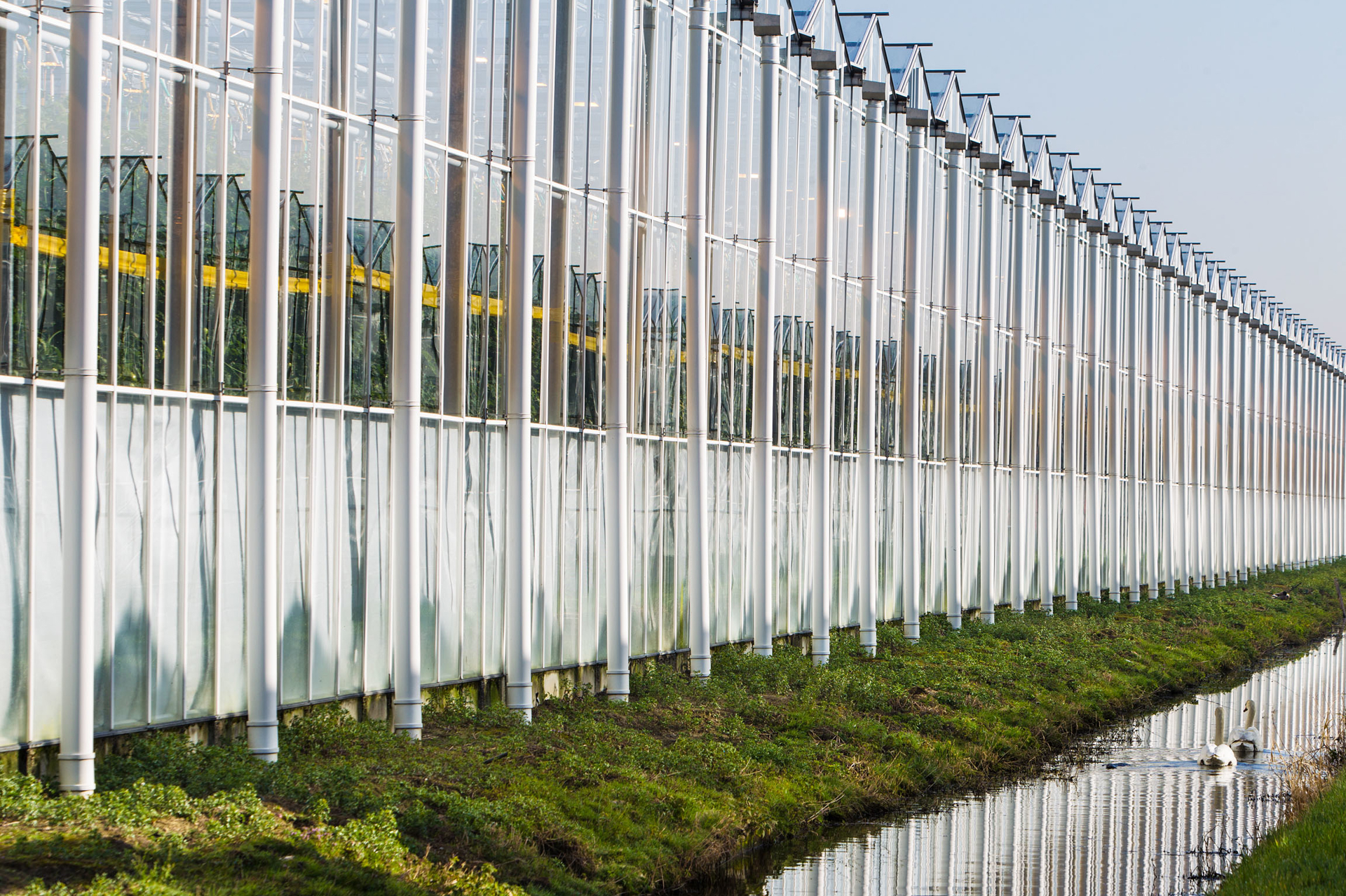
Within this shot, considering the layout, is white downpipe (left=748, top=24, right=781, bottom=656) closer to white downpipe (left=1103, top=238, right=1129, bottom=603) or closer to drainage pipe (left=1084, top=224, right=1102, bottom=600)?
drainage pipe (left=1084, top=224, right=1102, bottom=600)

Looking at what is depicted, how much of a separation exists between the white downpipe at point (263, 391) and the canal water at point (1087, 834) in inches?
244

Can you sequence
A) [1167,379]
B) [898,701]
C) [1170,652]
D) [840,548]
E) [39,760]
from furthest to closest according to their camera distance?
[1167,379]
[1170,652]
[840,548]
[898,701]
[39,760]

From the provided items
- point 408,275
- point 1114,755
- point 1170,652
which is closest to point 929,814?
point 1114,755

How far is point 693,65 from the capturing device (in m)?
28.2

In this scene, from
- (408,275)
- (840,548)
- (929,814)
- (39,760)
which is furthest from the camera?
(840,548)

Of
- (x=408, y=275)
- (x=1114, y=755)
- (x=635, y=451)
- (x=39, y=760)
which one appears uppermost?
(x=408, y=275)

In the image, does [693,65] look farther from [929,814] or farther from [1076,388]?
[1076,388]

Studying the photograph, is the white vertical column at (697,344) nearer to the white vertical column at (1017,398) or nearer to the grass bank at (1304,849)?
the grass bank at (1304,849)

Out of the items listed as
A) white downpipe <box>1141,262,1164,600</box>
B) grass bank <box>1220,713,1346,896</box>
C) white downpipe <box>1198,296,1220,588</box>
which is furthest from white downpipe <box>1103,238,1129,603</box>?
grass bank <box>1220,713,1346,896</box>

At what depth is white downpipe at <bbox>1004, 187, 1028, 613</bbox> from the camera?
51812 millimetres

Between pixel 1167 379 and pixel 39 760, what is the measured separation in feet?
211

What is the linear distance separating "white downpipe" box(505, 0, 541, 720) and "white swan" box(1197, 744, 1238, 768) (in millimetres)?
12316

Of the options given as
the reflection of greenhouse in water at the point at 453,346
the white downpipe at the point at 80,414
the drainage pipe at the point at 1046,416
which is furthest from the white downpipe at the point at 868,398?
the white downpipe at the point at 80,414

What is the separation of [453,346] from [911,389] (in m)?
19.4
